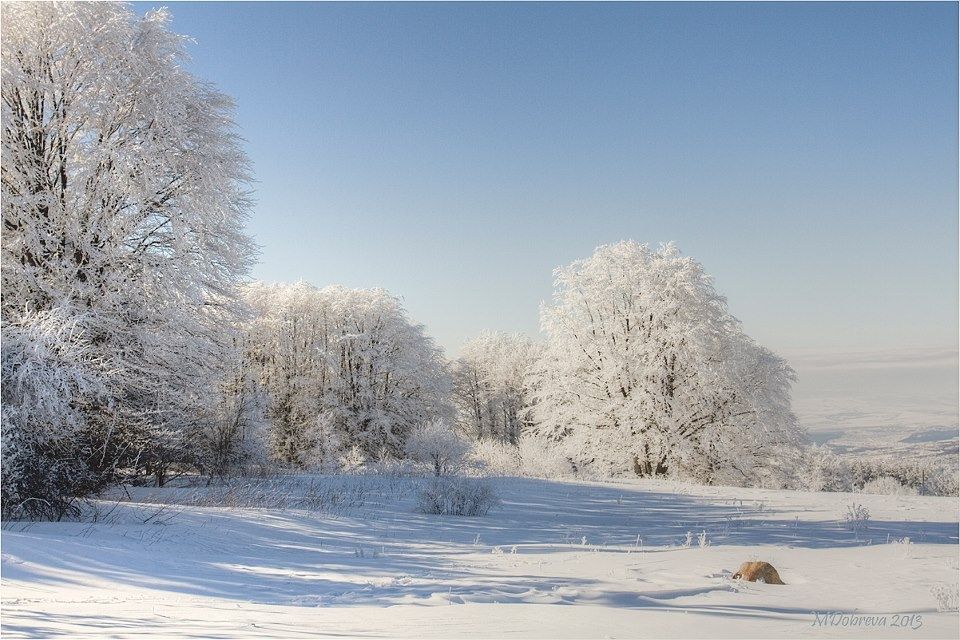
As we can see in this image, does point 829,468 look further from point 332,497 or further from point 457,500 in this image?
point 332,497

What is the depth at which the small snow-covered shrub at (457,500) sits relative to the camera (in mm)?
11336

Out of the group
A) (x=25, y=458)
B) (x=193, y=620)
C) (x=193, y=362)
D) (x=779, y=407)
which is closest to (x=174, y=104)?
(x=193, y=362)

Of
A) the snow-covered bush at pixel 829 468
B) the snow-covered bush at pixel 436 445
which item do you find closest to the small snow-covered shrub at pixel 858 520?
the snow-covered bush at pixel 436 445

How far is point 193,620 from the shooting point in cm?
407

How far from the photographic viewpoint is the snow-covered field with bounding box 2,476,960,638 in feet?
13.2

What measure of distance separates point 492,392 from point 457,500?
47.2m

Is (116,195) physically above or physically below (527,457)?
above

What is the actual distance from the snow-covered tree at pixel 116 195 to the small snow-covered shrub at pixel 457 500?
4919 millimetres

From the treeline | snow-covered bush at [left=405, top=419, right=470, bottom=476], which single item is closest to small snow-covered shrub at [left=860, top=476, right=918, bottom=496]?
the treeline

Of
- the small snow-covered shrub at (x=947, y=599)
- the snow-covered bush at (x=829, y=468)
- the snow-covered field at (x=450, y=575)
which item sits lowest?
the snow-covered bush at (x=829, y=468)

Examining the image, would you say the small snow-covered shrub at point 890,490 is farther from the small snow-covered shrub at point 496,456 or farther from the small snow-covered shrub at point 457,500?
the small snow-covered shrub at point 496,456

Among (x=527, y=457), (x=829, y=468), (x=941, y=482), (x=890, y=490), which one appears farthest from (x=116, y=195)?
(x=829, y=468)

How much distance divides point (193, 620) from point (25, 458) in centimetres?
537

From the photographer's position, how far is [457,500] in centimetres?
1150
